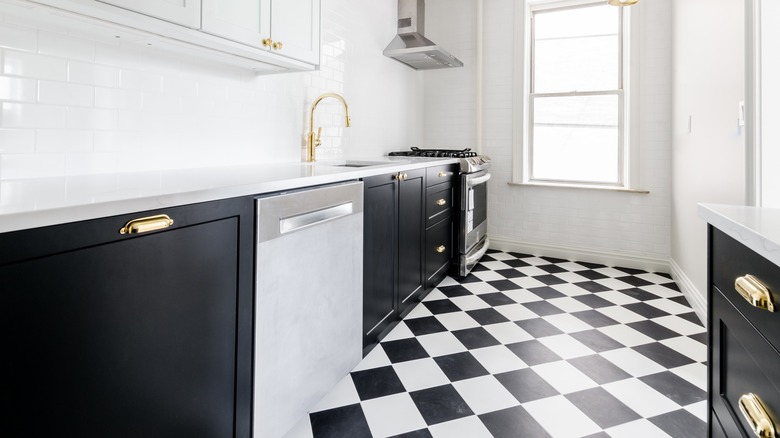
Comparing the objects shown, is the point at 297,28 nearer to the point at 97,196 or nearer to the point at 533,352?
the point at 97,196

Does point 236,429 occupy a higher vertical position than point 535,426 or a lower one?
higher

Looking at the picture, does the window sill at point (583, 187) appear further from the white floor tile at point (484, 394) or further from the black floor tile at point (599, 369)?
the white floor tile at point (484, 394)

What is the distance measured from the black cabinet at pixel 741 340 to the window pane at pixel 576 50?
3449mm

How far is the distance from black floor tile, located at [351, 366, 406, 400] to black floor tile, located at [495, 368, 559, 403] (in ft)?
1.60

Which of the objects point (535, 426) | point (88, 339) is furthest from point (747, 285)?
point (88, 339)

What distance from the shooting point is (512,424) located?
5.24 feet

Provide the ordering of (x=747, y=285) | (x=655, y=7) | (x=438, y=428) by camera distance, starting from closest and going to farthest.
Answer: (x=747, y=285)
(x=438, y=428)
(x=655, y=7)

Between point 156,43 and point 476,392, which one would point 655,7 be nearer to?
point 476,392

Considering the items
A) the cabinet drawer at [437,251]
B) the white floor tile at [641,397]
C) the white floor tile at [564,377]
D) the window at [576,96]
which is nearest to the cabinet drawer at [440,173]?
the cabinet drawer at [437,251]

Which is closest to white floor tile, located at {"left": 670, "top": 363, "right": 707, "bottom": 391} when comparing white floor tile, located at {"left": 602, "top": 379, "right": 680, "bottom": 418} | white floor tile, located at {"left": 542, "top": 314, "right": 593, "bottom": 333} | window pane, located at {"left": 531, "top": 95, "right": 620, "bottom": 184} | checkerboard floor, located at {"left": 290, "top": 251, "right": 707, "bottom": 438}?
checkerboard floor, located at {"left": 290, "top": 251, "right": 707, "bottom": 438}

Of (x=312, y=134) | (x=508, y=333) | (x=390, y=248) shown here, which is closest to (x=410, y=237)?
(x=390, y=248)

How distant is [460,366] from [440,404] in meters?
0.35

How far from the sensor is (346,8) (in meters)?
3.18

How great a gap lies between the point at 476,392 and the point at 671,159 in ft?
10.1
